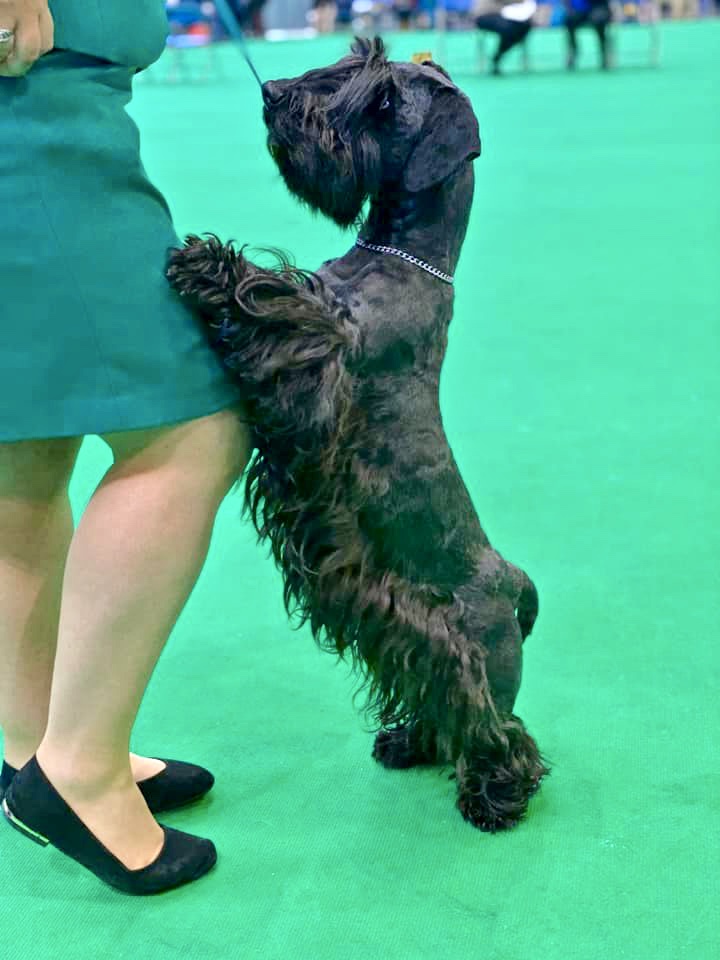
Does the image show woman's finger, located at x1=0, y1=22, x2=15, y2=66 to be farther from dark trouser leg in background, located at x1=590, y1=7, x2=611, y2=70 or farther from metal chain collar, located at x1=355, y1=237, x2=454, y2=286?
dark trouser leg in background, located at x1=590, y1=7, x2=611, y2=70

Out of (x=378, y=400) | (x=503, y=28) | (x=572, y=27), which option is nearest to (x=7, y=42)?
(x=378, y=400)

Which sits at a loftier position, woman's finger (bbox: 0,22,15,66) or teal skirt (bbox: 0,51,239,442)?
woman's finger (bbox: 0,22,15,66)

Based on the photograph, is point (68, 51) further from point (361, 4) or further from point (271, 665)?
point (361, 4)

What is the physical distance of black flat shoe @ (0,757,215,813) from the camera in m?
1.72

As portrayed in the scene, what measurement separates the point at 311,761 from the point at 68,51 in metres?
1.03

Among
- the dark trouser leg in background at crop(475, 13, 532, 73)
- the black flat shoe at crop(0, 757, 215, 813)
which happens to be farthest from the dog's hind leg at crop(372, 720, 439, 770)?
the dark trouser leg in background at crop(475, 13, 532, 73)

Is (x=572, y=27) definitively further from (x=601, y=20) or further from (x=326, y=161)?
(x=326, y=161)

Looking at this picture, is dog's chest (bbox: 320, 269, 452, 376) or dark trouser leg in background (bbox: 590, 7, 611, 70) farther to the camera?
dark trouser leg in background (bbox: 590, 7, 611, 70)

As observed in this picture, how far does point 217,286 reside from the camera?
137 cm

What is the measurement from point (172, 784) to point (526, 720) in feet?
1.78

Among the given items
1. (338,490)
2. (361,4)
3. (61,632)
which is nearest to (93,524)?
(61,632)

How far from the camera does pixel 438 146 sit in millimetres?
1452

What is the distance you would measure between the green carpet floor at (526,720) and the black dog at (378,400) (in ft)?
0.52

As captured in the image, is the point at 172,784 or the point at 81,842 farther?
the point at 172,784
